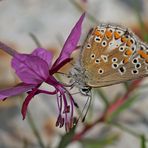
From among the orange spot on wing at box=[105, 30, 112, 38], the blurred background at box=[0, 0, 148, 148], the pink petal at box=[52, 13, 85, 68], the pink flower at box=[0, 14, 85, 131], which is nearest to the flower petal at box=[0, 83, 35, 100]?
the pink flower at box=[0, 14, 85, 131]

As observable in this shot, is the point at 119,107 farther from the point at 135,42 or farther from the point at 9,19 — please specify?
the point at 9,19

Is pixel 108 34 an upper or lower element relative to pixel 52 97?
upper

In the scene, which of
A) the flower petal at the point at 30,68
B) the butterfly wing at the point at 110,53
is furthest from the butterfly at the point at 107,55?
the flower petal at the point at 30,68

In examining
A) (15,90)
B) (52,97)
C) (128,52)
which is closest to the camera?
(15,90)

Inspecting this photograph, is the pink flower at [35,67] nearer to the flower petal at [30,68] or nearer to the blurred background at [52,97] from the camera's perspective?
the flower petal at [30,68]

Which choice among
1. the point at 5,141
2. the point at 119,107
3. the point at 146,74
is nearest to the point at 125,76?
the point at 146,74

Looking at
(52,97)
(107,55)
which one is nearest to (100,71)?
(107,55)

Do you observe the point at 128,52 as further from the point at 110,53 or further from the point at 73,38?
the point at 73,38
